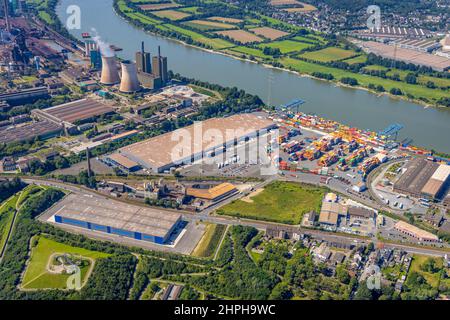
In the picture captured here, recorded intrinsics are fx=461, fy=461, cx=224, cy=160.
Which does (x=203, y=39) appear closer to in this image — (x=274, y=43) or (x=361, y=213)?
(x=274, y=43)

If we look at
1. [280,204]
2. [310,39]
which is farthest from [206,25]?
[280,204]

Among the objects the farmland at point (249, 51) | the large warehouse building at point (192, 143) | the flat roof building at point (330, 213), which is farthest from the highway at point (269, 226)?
the farmland at point (249, 51)

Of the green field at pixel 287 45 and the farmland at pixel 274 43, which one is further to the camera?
the green field at pixel 287 45

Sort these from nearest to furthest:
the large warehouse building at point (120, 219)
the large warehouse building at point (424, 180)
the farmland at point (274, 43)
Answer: the large warehouse building at point (120, 219) < the large warehouse building at point (424, 180) < the farmland at point (274, 43)

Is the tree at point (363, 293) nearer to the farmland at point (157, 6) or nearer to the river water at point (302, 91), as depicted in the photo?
the river water at point (302, 91)

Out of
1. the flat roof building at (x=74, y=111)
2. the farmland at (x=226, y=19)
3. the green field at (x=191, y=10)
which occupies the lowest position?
the flat roof building at (x=74, y=111)

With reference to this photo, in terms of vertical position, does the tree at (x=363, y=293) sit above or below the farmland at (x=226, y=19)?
Answer: below

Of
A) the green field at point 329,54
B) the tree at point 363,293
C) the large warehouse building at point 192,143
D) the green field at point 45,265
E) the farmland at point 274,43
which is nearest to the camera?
the tree at point 363,293
